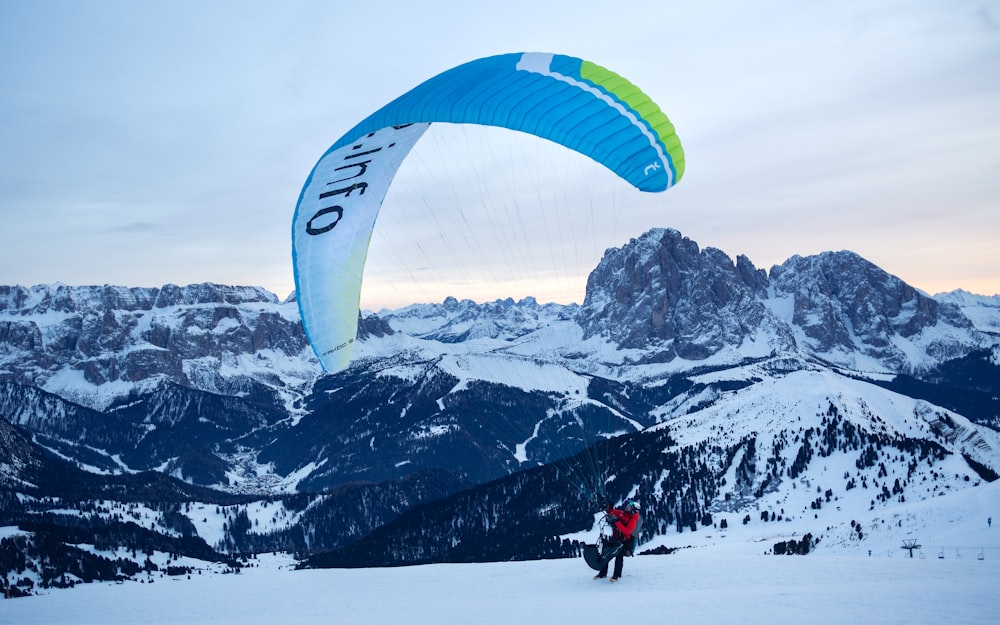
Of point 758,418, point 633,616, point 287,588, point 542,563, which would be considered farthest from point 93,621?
point 758,418

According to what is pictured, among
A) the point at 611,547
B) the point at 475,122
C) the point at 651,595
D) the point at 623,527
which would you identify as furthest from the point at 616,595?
the point at 475,122

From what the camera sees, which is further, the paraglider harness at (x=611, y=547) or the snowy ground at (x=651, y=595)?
the paraglider harness at (x=611, y=547)

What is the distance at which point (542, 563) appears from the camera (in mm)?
33594

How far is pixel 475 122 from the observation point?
26.4 metres

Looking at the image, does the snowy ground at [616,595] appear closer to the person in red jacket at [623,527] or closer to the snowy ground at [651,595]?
the snowy ground at [651,595]

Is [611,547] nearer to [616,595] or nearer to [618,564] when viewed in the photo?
[618,564]

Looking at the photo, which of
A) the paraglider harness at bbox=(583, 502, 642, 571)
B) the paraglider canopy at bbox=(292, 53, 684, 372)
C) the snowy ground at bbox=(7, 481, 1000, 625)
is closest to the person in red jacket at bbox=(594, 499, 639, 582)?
the paraglider harness at bbox=(583, 502, 642, 571)

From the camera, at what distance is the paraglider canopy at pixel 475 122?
2634 cm

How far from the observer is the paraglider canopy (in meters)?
26.3

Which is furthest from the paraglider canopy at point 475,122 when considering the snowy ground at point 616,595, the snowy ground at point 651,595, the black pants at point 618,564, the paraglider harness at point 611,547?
the black pants at point 618,564

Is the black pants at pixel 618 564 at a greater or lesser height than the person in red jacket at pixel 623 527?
lesser

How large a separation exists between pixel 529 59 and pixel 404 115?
4459 millimetres

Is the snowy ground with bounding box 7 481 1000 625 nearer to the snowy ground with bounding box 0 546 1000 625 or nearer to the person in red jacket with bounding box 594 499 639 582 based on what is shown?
the snowy ground with bounding box 0 546 1000 625

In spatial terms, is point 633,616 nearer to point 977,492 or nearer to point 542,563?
point 542,563
